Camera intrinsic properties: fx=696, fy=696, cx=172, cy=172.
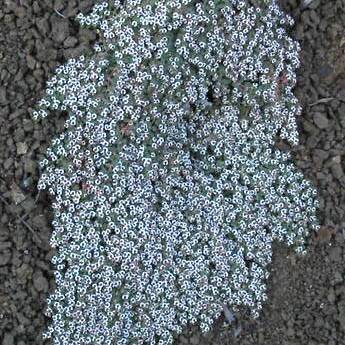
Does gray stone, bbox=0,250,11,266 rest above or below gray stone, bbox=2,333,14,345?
above

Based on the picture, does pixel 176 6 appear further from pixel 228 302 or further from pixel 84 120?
pixel 228 302

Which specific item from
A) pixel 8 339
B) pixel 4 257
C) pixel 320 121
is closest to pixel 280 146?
pixel 320 121

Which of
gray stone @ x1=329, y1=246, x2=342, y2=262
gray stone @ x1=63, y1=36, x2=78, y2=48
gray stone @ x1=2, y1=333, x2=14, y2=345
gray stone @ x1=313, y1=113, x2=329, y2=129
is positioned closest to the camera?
gray stone @ x1=2, y1=333, x2=14, y2=345

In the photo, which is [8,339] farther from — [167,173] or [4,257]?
[167,173]

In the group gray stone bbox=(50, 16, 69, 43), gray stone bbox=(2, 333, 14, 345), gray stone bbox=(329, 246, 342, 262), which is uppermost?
gray stone bbox=(50, 16, 69, 43)

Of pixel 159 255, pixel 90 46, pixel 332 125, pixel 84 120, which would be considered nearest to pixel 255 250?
pixel 159 255

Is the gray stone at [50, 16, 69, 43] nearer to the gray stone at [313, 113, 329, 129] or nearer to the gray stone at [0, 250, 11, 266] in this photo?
the gray stone at [0, 250, 11, 266]

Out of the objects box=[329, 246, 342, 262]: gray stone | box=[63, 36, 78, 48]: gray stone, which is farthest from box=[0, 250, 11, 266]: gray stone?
box=[329, 246, 342, 262]: gray stone
